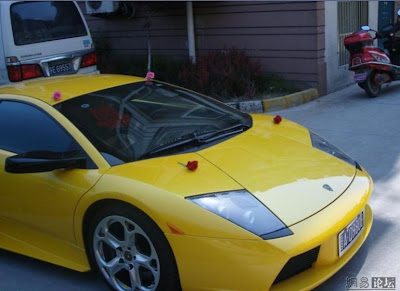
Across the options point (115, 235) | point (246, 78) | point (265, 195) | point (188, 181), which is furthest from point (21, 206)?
point (246, 78)

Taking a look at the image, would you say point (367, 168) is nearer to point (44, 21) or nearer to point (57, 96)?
point (57, 96)

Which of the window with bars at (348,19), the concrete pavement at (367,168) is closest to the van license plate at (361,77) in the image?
the concrete pavement at (367,168)

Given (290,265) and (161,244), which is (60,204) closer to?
(161,244)

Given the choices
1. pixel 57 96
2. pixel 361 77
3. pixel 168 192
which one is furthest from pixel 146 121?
pixel 361 77

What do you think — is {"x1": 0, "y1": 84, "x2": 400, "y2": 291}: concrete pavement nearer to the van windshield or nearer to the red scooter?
the red scooter

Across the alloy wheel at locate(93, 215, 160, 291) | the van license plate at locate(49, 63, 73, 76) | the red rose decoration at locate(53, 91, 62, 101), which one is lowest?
the alloy wheel at locate(93, 215, 160, 291)

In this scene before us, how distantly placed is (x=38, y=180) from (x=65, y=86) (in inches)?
34.4

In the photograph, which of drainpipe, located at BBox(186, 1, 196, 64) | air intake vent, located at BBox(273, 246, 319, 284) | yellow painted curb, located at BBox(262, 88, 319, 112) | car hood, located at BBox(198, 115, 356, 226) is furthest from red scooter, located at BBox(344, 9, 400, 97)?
air intake vent, located at BBox(273, 246, 319, 284)

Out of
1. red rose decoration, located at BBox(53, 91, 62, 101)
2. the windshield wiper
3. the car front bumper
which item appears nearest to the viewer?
the car front bumper

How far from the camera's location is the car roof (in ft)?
12.1

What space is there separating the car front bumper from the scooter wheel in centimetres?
550

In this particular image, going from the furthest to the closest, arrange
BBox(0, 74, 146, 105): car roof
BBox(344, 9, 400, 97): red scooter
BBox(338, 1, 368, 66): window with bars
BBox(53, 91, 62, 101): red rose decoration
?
BBox(338, 1, 368, 66): window with bars
BBox(344, 9, 400, 97): red scooter
BBox(0, 74, 146, 105): car roof
BBox(53, 91, 62, 101): red rose decoration

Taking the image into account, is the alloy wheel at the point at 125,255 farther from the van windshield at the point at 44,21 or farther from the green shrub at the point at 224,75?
the green shrub at the point at 224,75

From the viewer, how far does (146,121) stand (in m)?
3.57
